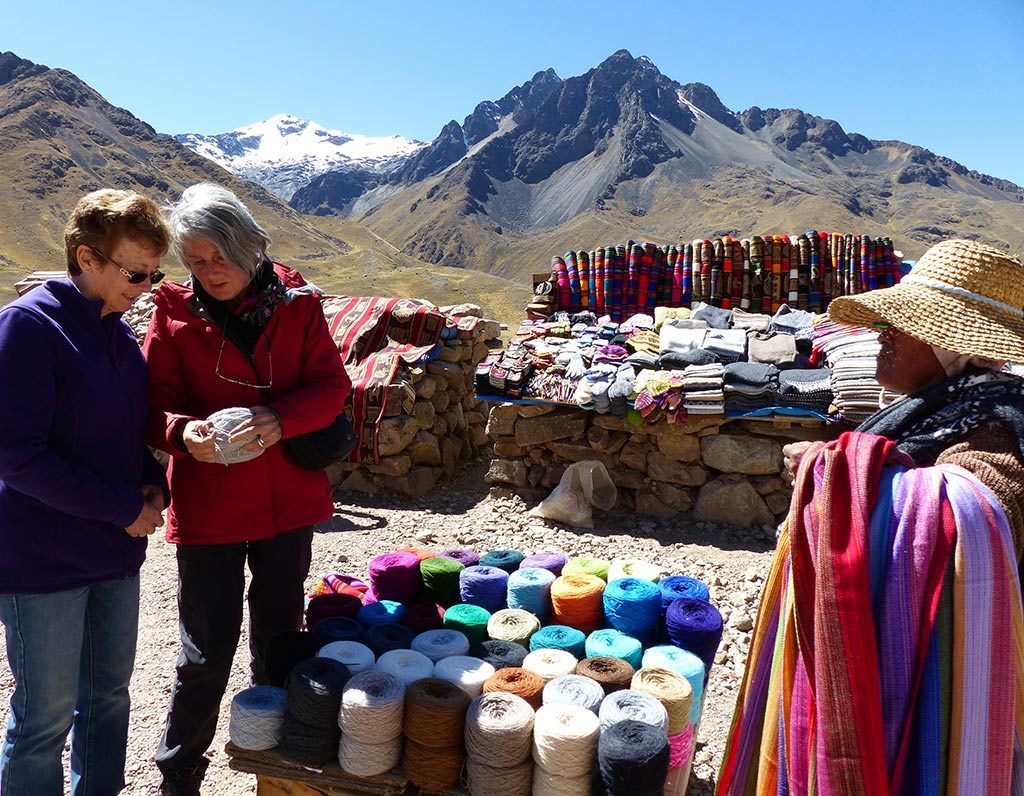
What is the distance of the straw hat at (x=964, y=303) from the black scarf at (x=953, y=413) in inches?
2.4

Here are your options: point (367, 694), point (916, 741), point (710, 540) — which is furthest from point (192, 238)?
point (710, 540)

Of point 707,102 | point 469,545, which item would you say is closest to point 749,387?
point 469,545

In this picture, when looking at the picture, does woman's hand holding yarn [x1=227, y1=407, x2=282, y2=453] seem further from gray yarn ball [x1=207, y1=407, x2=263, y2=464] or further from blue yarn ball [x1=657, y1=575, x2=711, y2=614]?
blue yarn ball [x1=657, y1=575, x2=711, y2=614]

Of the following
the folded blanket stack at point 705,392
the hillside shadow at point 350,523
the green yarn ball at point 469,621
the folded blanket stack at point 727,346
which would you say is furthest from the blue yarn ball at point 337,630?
the folded blanket stack at point 727,346

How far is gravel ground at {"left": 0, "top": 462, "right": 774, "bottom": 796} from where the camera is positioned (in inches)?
113

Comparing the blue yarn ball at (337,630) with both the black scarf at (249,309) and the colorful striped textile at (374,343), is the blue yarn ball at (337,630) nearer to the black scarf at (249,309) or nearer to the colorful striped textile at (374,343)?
the black scarf at (249,309)

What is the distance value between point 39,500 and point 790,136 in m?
138

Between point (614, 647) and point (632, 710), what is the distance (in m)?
Answer: 0.44

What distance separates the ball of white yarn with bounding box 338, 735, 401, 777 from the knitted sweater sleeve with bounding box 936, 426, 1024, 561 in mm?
1606

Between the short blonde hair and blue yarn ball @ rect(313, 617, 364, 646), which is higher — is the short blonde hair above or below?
above

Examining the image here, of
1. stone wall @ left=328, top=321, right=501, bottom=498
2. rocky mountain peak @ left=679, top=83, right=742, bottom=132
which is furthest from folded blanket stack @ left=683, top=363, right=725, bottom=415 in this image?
rocky mountain peak @ left=679, top=83, right=742, bottom=132

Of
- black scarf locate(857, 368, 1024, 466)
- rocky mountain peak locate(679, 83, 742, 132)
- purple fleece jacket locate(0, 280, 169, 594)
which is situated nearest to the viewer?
black scarf locate(857, 368, 1024, 466)

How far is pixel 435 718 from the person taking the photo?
1944 millimetres

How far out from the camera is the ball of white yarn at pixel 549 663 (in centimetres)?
218
